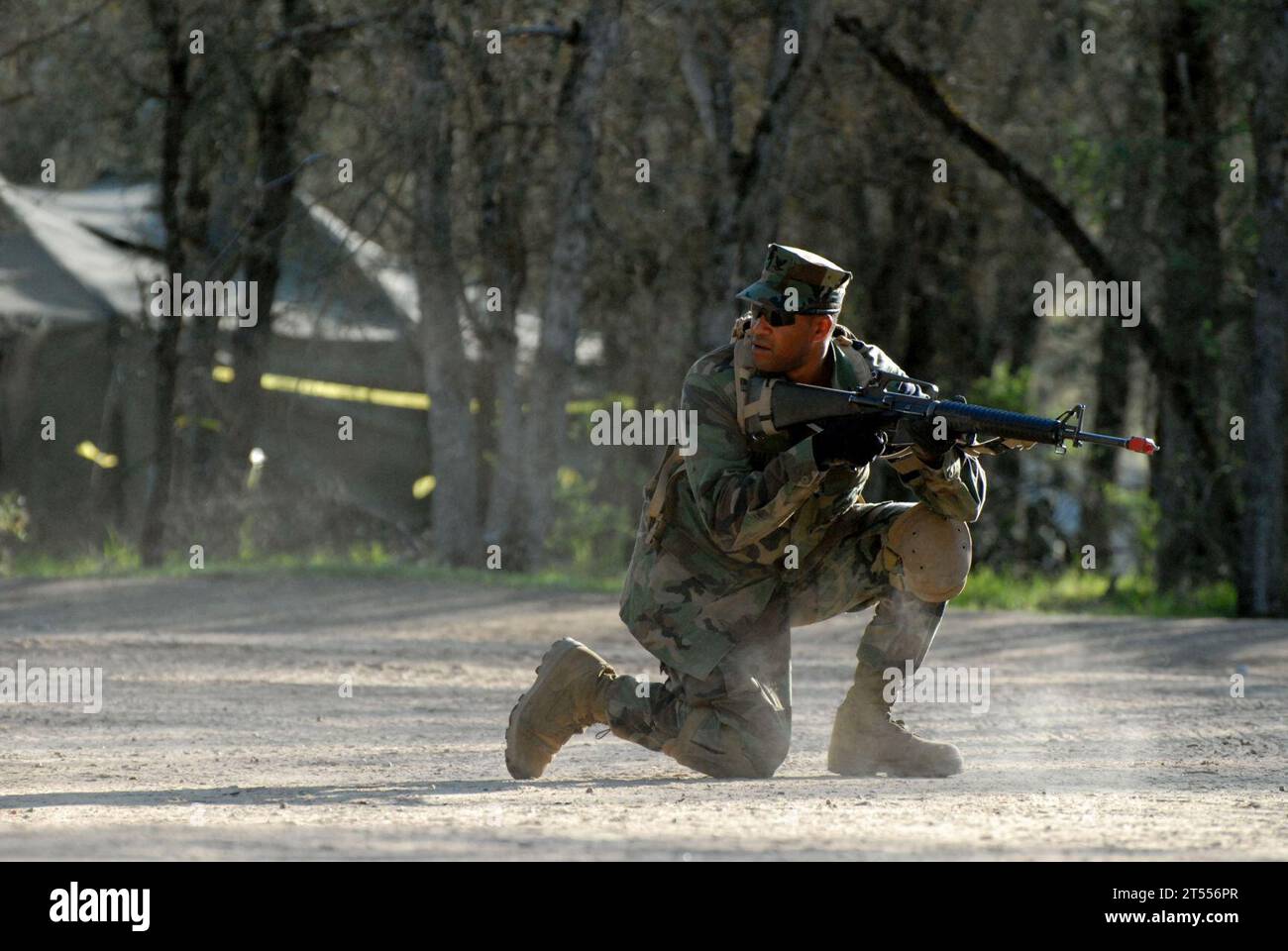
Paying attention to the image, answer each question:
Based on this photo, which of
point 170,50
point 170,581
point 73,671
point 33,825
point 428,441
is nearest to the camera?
point 33,825

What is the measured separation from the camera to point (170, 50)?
13.7 m

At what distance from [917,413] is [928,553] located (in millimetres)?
502

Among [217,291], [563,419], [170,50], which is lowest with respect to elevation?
[563,419]

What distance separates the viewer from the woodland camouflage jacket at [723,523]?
5.32 meters

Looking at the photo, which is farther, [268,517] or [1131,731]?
[268,517]

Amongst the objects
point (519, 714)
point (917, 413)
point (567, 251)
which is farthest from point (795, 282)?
point (567, 251)

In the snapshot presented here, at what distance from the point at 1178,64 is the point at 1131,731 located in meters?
8.91

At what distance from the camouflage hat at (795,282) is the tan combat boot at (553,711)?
1186 millimetres

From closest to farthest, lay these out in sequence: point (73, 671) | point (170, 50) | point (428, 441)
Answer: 1. point (73, 671)
2. point (170, 50)
3. point (428, 441)

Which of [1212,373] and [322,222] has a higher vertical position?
[322,222]

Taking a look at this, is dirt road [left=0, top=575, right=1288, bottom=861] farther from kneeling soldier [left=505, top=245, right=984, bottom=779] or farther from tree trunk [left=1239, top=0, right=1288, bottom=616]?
tree trunk [left=1239, top=0, right=1288, bottom=616]

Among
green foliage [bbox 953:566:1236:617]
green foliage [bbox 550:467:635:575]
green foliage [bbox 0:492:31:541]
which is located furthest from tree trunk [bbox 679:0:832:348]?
green foliage [bbox 0:492:31:541]
